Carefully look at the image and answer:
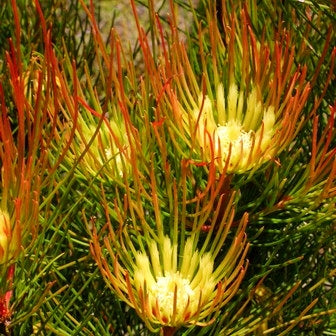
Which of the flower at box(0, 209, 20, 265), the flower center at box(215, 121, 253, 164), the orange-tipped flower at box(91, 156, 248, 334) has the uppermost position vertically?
the flower center at box(215, 121, 253, 164)

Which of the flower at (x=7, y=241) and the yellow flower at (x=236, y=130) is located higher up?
the yellow flower at (x=236, y=130)

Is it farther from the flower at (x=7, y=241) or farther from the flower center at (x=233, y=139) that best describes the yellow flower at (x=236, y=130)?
the flower at (x=7, y=241)

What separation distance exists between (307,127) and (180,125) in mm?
153

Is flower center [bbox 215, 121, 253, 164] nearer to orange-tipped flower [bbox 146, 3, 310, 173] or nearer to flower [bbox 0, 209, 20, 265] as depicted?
orange-tipped flower [bbox 146, 3, 310, 173]

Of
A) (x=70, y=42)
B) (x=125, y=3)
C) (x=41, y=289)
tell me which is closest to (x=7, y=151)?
(x=41, y=289)

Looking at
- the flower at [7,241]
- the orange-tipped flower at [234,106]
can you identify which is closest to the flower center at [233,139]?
the orange-tipped flower at [234,106]

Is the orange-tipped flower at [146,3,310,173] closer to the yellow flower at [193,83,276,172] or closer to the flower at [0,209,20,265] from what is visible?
the yellow flower at [193,83,276,172]

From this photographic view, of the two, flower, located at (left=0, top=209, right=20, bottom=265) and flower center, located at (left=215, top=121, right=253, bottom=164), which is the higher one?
flower center, located at (left=215, top=121, right=253, bottom=164)

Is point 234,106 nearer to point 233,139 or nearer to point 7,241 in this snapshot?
point 233,139

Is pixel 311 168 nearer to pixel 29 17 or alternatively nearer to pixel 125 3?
pixel 29 17

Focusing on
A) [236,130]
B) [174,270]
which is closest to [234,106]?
[236,130]

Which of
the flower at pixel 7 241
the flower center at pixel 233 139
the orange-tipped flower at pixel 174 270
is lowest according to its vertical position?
the flower at pixel 7 241

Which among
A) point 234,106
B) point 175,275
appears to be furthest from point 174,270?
point 234,106

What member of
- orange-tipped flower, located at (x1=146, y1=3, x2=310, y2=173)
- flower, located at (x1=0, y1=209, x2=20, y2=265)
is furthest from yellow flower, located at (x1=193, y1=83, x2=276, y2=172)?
flower, located at (x1=0, y1=209, x2=20, y2=265)
